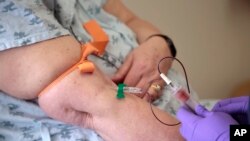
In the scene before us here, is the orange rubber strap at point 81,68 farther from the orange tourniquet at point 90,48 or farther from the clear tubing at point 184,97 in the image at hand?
the clear tubing at point 184,97

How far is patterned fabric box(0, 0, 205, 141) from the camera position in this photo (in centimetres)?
76

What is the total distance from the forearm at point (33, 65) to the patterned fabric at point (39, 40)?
0.06ft

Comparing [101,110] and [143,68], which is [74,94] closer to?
[101,110]

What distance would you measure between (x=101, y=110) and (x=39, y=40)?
0.20 m

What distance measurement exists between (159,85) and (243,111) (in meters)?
0.30

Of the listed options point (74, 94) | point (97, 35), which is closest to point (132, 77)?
point (97, 35)

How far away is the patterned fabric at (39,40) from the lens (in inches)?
29.9

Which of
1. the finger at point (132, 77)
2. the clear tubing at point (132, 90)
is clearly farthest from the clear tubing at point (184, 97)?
the finger at point (132, 77)

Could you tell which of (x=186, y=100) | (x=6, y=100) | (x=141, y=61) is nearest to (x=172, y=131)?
(x=186, y=100)

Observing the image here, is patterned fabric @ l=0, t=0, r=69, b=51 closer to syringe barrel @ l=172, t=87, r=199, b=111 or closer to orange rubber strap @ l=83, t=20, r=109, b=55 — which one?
orange rubber strap @ l=83, t=20, r=109, b=55

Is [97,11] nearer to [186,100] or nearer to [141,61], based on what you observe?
[141,61]

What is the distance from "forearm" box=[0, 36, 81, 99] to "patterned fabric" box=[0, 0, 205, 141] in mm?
19

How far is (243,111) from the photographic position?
2.36ft

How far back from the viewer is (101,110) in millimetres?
785
